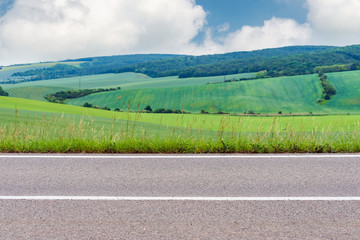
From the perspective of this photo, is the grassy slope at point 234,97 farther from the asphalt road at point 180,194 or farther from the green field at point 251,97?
the asphalt road at point 180,194

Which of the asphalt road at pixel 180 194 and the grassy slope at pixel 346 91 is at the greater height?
the grassy slope at pixel 346 91

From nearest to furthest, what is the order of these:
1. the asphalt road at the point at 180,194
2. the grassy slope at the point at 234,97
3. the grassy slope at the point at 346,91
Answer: the asphalt road at the point at 180,194, the grassy slope at the point at 346,91, the grassy slope at the point at 234,97

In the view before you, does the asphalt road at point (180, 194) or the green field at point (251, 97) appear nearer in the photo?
the asphalt road at point (180, 194)

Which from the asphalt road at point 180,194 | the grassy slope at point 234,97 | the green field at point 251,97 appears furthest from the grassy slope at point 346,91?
the asphalt road at point 180,194

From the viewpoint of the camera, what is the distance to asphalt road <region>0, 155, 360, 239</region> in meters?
3.30

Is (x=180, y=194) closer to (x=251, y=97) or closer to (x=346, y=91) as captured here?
(x=251, y=97)

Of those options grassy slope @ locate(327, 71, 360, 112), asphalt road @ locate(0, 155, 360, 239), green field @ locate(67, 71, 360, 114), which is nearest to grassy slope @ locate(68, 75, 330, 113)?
green field @ locate(67, 71, 360, 114)

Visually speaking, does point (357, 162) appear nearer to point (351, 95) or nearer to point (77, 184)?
point (77, 184)

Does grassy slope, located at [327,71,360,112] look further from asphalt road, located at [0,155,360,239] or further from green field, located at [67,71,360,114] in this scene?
asphalt road, located at [0,155,360,239]

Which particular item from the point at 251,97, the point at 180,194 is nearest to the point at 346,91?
the point at 251,97

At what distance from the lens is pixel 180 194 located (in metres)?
4.33

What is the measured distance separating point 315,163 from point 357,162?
0.74 metres

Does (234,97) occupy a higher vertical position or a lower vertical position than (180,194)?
higher

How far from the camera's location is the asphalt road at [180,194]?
330 centimetres
